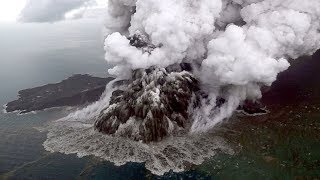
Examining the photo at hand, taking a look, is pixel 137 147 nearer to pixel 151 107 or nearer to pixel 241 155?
pixel 151 107

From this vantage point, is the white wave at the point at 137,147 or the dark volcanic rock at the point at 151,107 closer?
the white wave at the point at 137,147

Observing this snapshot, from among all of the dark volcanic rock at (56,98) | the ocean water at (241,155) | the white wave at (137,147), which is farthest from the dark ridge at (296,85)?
the dark volcanic rock at (56,98)

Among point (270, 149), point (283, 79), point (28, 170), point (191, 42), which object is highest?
point (191, 42)

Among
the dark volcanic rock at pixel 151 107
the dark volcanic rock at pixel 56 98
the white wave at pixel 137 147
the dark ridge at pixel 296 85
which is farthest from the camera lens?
the dark volcanic rock at pixel 56 98

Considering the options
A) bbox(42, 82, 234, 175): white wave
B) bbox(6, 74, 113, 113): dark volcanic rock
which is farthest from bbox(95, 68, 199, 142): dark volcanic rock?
bbox(6, 74, 113, 113): dark volcanic rock

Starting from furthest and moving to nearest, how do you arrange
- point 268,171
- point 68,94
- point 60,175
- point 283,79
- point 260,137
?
point 68,94
point 283,79
point 260,137
point 60,175
point 268,171

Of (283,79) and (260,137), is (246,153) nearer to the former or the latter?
(260,137)

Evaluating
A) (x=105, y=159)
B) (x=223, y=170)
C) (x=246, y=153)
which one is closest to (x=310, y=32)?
(x=246, y=153)

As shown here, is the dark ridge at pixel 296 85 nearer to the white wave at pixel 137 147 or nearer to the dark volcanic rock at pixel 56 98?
the white wave at pixel 137 147
